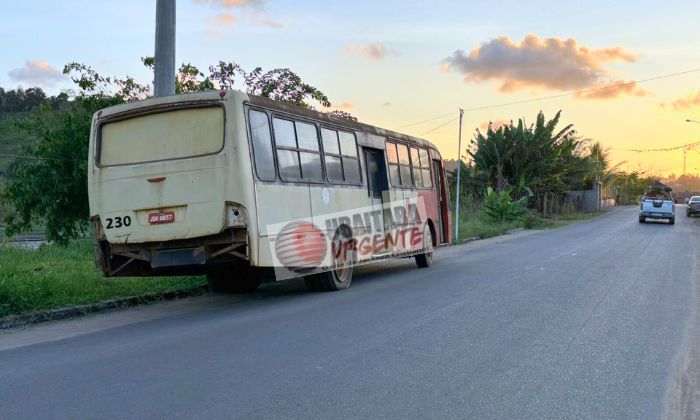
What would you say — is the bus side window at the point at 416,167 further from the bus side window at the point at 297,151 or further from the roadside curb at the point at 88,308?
the roadside curb at the point at 88,308

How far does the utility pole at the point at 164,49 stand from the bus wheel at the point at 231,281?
11.3ft

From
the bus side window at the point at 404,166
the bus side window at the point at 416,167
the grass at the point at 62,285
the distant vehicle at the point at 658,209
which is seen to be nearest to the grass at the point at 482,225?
the distant vehicle at the point at 658,209

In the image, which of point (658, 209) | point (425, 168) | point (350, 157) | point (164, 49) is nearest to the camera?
point (164, 49)

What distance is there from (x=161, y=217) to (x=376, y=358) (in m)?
4.14

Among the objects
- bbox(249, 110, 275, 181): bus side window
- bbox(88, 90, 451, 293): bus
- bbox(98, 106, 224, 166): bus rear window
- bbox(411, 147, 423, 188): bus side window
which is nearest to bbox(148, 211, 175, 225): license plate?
bbox(88, 90, 451, 293): bus

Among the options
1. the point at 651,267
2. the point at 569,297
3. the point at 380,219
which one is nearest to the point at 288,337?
the point at 569,297

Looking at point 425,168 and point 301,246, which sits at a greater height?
point 425,168

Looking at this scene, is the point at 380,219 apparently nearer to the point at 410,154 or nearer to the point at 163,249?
the point at 410,154

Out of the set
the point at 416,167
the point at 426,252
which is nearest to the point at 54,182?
the point at 416,167

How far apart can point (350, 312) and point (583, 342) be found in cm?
309

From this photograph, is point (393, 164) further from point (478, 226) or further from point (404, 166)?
point (478, 226)

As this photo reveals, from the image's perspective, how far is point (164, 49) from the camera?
36.9 feet

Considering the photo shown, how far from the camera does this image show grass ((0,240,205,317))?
8586mm

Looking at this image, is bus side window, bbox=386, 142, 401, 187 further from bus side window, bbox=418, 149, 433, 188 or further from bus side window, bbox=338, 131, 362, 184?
bus side window, bbox=418, 149, 433, 188
